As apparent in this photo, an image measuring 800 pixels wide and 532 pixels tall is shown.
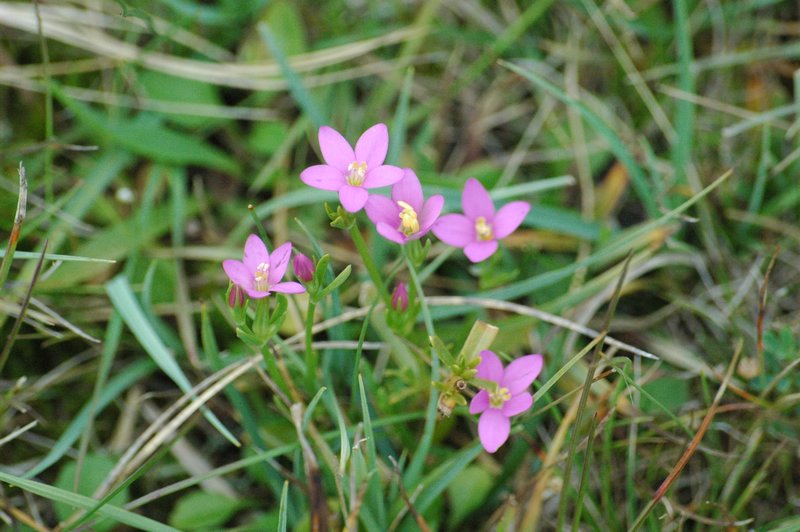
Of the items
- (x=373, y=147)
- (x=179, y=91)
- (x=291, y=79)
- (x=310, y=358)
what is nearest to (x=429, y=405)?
(x=310, y=358)

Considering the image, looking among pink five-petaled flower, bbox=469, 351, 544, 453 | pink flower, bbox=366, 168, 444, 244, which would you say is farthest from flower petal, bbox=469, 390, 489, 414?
pink flower, bbox=366, 168, 444, 244

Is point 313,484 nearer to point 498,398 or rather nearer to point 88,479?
point 498,398

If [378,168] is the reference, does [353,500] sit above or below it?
below

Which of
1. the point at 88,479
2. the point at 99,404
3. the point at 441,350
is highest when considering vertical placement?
the point at 441,350

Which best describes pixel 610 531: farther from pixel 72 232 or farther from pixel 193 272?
pixel 72 232

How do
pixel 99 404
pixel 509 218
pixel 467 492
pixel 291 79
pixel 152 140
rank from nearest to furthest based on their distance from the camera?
pixel 509 218 < pixel 467 492 < pixel 99 404 < pixel 291 79 < pixel 152 140

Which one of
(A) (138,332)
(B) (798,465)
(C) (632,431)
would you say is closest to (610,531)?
(C) (632,431)
